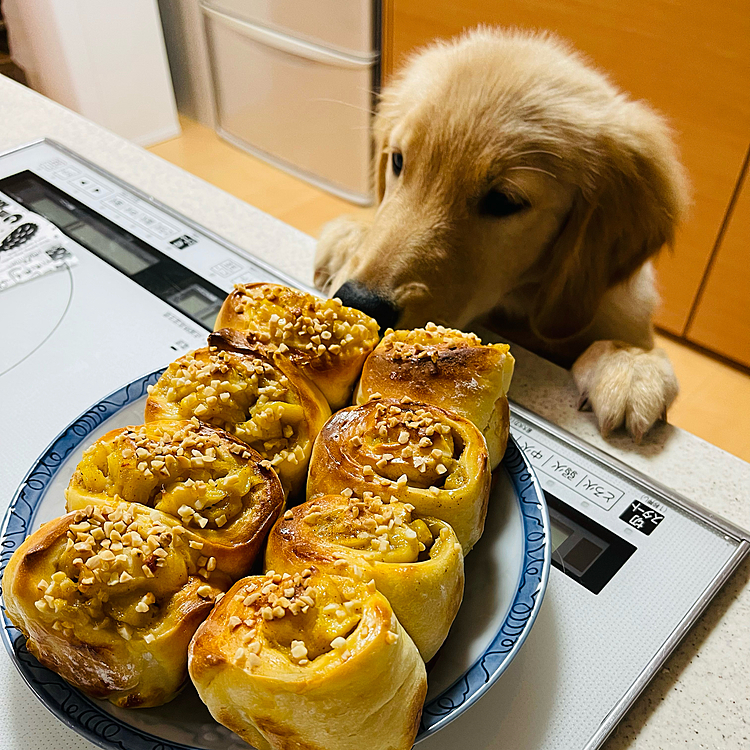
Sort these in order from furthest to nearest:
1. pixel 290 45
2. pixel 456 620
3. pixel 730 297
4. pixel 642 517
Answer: pixel 290 45
pixel 730 297
pixel 642 517
pixel 456 620

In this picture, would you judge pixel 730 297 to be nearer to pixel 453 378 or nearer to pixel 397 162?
pixel 397 162

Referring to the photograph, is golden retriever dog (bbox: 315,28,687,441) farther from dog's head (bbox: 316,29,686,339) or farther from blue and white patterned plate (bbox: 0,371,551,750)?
blue and white patterned plate (bbox: 0,371,551,750)

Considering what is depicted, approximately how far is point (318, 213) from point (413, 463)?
199 centimetres

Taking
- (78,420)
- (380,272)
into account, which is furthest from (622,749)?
(380,272)

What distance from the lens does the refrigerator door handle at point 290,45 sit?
209 centimetres

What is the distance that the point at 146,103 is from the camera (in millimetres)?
2570

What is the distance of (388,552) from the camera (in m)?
0.35

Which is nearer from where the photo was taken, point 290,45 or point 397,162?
point 397,162

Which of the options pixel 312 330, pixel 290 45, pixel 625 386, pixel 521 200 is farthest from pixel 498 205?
pixel 290 45

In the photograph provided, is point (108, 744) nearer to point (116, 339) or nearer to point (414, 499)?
point (414, 499)

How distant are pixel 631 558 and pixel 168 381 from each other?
35cm

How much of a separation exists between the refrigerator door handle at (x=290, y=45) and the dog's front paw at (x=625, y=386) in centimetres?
160

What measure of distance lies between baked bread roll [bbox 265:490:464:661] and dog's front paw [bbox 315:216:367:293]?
47cm

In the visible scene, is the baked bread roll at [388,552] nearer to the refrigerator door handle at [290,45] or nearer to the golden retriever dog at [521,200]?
the golden retriever dog at [521,200]
